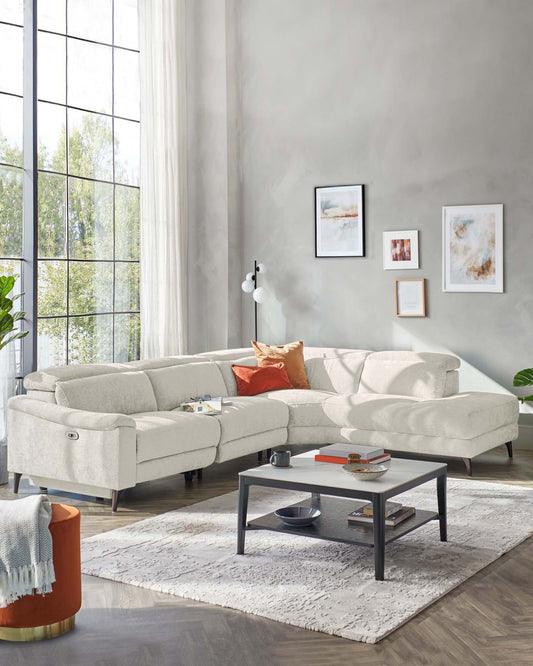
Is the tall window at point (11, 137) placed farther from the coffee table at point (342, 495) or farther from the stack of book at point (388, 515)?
the stack of book at point (388, 515)

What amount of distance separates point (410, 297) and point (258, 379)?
1.69m

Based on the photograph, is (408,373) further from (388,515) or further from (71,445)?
(71,445)

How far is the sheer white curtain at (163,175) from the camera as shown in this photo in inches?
322

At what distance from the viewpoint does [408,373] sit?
23.5ft

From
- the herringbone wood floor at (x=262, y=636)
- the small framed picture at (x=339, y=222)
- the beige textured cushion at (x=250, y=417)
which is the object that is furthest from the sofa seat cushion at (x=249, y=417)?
the herringbone wood floor at (x=262, y=636)

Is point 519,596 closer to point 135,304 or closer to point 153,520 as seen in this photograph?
point 153,520

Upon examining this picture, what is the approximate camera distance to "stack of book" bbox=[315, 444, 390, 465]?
4.54m

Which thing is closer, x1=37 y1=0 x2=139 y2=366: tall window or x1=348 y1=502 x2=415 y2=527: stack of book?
x1=348 y1=502 x2=415 y2=527: stack of book

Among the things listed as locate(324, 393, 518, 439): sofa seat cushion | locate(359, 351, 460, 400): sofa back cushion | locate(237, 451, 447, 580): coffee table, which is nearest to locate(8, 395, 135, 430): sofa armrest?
locate(237, 451, 447, 580): coffee table

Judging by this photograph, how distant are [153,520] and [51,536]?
1800 millimetres

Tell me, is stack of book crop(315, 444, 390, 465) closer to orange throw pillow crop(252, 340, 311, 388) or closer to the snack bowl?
the snack bowl

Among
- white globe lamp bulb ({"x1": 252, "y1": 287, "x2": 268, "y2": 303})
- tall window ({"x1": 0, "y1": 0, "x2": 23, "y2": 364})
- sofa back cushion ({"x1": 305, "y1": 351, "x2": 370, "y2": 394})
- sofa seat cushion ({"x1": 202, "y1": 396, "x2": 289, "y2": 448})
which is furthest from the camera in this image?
white globe lamp bulb ({"x1": 252, "y1": 287, "x2": 268, "y2": 303})

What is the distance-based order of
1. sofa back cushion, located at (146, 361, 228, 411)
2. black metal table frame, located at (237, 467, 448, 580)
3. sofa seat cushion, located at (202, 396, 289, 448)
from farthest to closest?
sofa back cushion, located at (146, 361, 228, 411) < sofa seat cushion, located at (202, 396, 289, 448) < black metal table frame, located at (237, 467, 448, 580)

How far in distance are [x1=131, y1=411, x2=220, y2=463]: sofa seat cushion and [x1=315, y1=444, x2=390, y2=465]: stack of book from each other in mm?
1190
